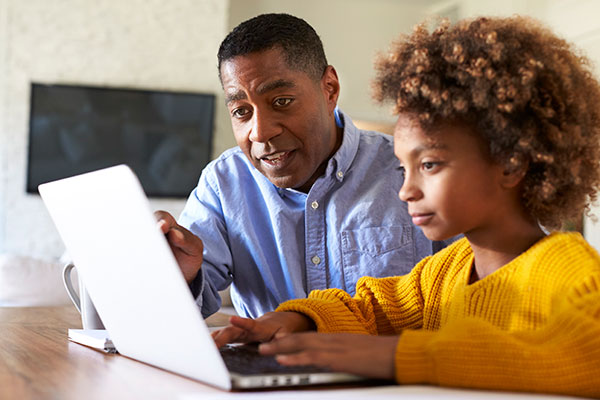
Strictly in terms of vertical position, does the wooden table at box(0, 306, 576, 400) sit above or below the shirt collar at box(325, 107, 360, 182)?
below

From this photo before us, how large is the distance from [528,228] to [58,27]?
16.8 ft

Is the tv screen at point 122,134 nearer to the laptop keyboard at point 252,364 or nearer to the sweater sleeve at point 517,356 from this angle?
the laptop keyboard at point 252,364

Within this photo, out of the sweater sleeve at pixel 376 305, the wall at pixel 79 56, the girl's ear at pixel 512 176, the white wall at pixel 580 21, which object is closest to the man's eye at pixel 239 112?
the sweater sleeve at pixel 376 305

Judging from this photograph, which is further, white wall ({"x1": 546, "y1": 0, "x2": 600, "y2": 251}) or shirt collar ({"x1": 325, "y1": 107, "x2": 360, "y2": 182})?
white wall ({"x1": 546, "y1": 0, "x2": 600, "y2": 251})

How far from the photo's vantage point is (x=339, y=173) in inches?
57.6

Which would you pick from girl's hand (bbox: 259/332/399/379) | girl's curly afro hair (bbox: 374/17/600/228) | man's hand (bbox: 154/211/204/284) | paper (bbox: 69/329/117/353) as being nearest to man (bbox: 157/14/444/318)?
man's hand (bbox: 154/211/204/284)

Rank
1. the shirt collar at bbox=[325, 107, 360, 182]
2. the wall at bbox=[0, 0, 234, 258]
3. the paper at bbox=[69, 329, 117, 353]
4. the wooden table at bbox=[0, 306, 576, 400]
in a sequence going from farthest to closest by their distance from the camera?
the wall at bbox=[0, 0, 234, 258] → the shirt collar at bbox=[325, 107, 360, 182] → the paper at bbox=[69, 329, 117, 353] → the wooden table at bbox=[0, 306, 576, 400]

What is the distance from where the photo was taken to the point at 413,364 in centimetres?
68

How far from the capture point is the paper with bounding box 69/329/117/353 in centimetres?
93

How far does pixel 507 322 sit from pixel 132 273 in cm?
40

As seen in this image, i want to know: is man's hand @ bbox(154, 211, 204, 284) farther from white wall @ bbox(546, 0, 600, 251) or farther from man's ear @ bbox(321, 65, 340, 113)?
white wall @ bbox(546, 0, 600, 251)

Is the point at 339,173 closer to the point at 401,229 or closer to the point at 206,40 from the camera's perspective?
the point at 401,229

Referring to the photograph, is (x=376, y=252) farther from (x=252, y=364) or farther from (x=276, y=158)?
(x=252, y=364)

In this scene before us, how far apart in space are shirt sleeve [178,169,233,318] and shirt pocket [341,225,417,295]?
231 mm
